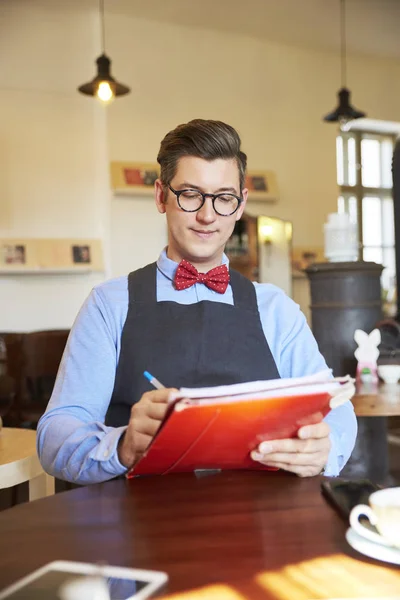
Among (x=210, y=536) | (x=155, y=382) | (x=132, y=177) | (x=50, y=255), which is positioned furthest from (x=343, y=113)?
(x=210, y=536)

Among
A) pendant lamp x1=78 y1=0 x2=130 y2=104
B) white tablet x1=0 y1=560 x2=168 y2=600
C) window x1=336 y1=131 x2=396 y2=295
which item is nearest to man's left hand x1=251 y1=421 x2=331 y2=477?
white tablet x1=0 y1=560 x2=168 y2=600

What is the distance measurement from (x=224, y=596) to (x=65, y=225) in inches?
217

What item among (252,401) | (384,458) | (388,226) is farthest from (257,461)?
(388,226)

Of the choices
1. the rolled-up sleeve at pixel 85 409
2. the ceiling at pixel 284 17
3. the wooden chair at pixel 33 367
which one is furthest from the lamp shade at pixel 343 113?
the rolled-up sleeve at pixel 85 409

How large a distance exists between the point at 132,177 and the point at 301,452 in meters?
5.15

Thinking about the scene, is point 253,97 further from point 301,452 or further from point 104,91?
point 301,452

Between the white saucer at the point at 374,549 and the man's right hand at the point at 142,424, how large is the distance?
1.30 feet

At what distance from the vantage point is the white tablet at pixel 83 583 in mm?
787

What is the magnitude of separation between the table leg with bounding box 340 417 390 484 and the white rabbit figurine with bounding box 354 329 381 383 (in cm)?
43

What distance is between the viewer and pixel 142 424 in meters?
1.28

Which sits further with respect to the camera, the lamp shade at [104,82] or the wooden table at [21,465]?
the lamp shade at [104,82]

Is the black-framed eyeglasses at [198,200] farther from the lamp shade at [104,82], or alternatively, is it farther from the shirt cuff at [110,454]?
the lamp shade at [104,82]

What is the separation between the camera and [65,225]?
609cm

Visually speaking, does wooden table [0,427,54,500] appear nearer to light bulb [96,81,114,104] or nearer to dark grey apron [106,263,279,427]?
dark grey apron [106,263,279,427]
